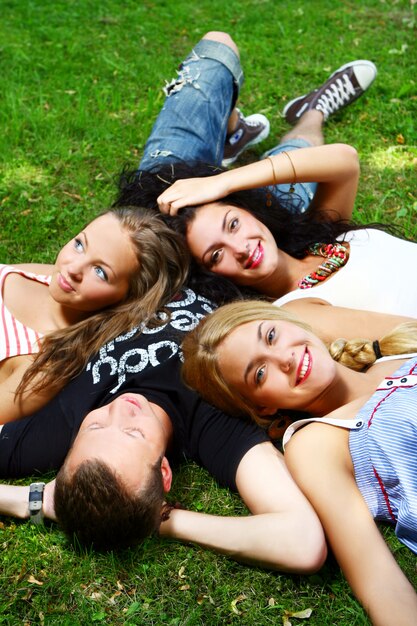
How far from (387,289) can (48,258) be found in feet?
8.53

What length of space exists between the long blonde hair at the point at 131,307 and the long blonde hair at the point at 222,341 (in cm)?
52

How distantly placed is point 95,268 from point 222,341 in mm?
1040

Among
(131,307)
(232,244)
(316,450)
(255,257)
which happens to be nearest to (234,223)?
(232,244)

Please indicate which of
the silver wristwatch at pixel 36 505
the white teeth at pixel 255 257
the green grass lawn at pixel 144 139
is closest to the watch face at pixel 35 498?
the silver wristwatch at pixel 36 505

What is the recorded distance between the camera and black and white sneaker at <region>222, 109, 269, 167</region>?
6488 millimetres

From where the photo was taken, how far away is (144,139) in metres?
6.85

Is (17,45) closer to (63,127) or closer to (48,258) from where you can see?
(63,127)

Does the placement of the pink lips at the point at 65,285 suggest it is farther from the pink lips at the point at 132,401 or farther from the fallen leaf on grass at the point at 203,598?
the fallen leaf on grass at the point at 203,598

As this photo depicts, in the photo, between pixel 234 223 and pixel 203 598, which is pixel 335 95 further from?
pixel 203 598

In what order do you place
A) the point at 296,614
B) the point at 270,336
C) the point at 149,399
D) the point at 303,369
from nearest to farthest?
the point at 296,614 → the point at 303,369 → the point at 270,336 → the point at 149,399

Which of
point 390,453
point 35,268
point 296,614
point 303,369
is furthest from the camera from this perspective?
point 35,268

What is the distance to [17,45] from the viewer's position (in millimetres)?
8555

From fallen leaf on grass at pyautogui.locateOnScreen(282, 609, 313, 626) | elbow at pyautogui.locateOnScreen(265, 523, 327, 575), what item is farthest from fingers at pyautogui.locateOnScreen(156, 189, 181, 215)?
fallen leaf on grass at pyautogui.locateOnScreen(282, 609, 313, 626)

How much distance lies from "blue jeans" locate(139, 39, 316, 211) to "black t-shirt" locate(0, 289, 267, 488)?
6.56ft
